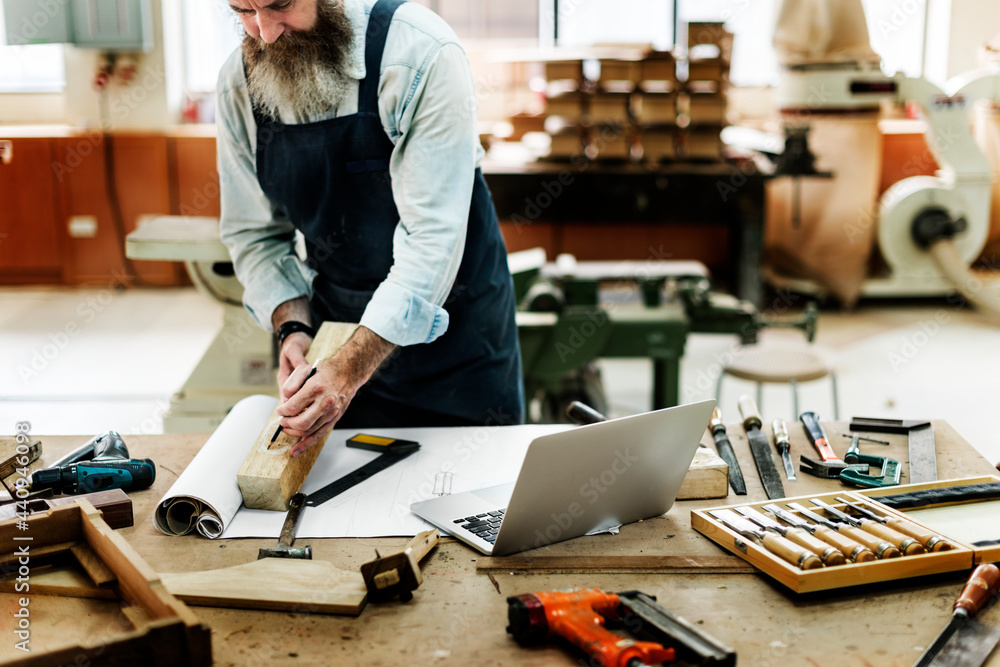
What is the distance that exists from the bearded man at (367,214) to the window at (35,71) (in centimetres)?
478

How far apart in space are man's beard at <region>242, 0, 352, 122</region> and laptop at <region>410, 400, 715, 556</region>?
740 mm

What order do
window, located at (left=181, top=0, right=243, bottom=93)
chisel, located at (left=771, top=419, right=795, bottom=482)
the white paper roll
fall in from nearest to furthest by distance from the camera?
the white paper roll, chisel, located at (left=771, top=419, right=795, bottom=482), window, located at (left=181, top=0, right=243, bottom=93)

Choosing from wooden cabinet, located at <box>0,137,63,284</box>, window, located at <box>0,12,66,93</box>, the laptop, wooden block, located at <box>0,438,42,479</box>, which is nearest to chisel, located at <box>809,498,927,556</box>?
the laptop

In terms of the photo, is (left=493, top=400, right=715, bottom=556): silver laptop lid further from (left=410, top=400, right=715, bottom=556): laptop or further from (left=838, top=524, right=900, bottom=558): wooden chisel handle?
(left=838, top=524, right=900, bottom=558): wooden chisel handle

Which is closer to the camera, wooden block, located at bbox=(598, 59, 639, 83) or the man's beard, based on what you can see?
the man's beard

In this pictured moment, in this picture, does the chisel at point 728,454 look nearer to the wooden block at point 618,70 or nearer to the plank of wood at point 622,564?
the plank of wood at point 622,564

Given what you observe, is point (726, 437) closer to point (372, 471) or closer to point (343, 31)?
point (372, 471)

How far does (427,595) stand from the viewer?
109cm

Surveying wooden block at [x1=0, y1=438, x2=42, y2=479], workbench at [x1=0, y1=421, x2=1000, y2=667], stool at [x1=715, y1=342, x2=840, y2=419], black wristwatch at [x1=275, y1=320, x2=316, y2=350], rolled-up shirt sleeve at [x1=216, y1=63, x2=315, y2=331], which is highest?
rolled-up shirt sleeve at [x1=216, y1=63, x2=315, y2=331]

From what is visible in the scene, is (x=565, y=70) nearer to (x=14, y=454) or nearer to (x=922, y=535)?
(x=14, y=454)

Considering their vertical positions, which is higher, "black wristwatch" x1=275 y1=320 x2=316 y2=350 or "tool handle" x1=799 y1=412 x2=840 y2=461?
"black wristwatch" x1=275 y1=320 x2=316 y2=350

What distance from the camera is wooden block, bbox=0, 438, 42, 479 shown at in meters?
1.44

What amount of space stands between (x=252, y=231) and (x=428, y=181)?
1.48 ft

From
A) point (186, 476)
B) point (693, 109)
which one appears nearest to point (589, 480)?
point (186, 476)
